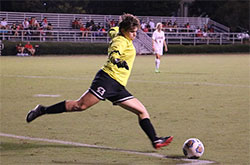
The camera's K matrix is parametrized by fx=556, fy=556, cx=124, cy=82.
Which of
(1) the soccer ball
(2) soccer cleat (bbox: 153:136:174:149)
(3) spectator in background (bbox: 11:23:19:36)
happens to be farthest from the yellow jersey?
(3) spectator in background (bbox: 11:23:19:36)

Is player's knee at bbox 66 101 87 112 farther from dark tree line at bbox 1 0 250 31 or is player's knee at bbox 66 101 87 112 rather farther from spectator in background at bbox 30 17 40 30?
dark tree line at bbox 1 0 250 31

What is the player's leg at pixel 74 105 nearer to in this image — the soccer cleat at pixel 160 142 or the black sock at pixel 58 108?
the black sock at pixel 58 108

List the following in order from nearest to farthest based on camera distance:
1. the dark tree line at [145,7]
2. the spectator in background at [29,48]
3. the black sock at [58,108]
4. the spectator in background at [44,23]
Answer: the black sock at [58,108]
the spectator in background at [29,48]
the spectator in background at [44,23]
the dark tree line at [145,7]

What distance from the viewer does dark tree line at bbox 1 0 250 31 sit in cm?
5519

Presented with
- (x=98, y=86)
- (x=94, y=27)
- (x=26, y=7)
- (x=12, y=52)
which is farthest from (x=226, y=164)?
(x=26, y=7)

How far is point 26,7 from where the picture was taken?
54406mm

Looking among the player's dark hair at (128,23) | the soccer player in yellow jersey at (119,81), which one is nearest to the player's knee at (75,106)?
the soccer player in yellow jersey at (119,81)

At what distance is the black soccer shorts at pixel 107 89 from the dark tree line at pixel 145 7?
47.1m

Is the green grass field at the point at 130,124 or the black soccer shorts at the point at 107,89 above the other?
the black soccer shorts at the point at 107,89

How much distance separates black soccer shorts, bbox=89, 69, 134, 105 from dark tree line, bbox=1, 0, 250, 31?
4706cm

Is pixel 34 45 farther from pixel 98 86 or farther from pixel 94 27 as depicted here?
pixel 98 86

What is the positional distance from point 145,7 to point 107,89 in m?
56.1

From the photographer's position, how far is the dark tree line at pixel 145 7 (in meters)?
55.2

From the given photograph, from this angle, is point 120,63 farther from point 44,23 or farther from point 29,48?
point 44,23
